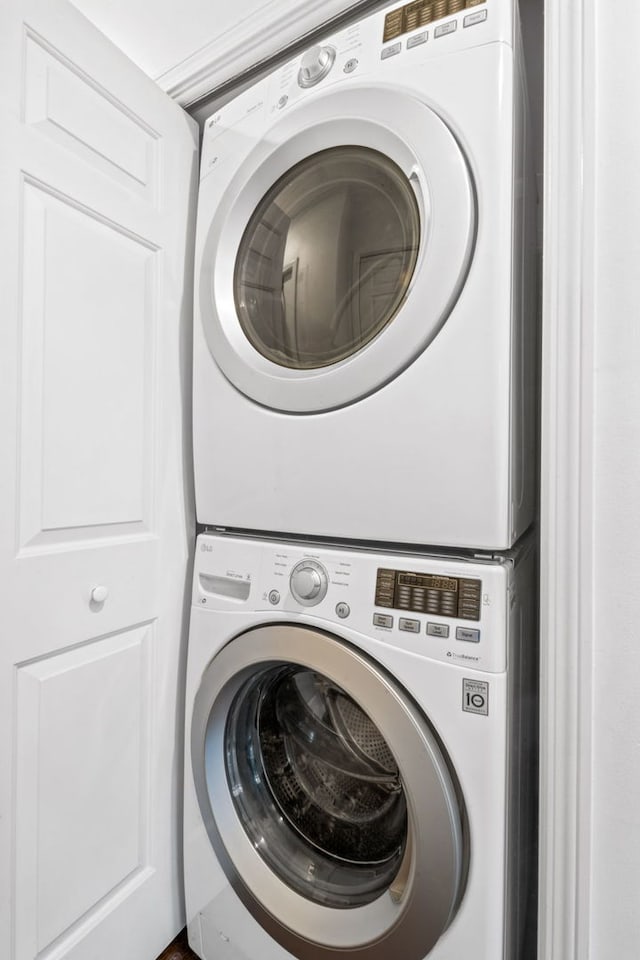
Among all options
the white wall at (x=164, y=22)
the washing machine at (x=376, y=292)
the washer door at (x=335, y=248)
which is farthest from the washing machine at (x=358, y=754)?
the white wall at (x=164, y=22)

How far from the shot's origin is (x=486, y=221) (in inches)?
31.5

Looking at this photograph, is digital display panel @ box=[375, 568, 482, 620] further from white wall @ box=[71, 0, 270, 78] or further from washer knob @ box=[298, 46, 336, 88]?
white wall @ box=[71, 0, 270, 78]

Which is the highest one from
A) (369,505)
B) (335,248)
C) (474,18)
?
(474,18)

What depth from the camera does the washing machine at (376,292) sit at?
80 centimetres

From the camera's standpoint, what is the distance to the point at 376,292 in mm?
920

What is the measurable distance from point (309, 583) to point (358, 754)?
1.23 ft

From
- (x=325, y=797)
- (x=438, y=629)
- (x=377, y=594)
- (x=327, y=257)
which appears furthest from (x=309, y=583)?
(x=327, y=257)

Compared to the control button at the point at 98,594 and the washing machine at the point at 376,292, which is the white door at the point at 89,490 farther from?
the washing machine at the point at 376,292

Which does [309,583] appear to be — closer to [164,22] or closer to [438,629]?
[438,629]

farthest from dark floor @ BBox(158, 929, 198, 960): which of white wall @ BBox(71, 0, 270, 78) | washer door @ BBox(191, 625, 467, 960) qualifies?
white wall @ BBox(71, 0, 270, 78)

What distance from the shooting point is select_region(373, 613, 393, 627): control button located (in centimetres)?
85

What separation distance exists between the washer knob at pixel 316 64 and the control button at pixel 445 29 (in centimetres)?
22

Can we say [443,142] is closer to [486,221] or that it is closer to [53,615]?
[486,221]

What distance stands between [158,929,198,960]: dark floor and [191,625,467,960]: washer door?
0.28 m
